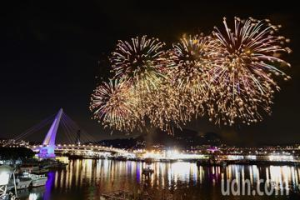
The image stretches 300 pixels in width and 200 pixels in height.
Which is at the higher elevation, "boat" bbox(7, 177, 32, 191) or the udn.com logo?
"boat" bbox(7, 177, 32, 191)

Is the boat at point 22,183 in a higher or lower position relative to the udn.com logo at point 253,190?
higher

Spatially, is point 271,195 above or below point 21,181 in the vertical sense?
below

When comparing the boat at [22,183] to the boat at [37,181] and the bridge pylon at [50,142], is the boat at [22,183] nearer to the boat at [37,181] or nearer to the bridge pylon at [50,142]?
the boat at [37,181]

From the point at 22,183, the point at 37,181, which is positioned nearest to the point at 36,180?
the point at 37,181

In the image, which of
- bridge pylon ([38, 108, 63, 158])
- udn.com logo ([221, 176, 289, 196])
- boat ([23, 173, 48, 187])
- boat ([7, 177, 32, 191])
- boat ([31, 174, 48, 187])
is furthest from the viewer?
bridge pylon ([38, 108, 63, 158])

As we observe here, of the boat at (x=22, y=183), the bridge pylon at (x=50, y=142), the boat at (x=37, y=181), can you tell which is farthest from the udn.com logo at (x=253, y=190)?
the bridge pylon at (x=50, y=142)

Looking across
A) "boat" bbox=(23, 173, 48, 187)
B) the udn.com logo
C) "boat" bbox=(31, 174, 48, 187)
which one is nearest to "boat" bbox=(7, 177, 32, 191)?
"boat" bbox=(23, 173, 48, 187)

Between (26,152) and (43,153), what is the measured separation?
31.2 metres

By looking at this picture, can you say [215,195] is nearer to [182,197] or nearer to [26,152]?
[182,197]

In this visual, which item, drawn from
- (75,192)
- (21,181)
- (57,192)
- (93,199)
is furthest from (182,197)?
(21,181)

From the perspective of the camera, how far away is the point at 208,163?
12575cm

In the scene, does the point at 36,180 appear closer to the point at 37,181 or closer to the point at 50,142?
the point at 37,181

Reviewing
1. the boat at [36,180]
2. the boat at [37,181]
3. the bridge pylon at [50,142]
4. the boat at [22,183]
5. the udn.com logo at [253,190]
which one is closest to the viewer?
the boat at [22,183]

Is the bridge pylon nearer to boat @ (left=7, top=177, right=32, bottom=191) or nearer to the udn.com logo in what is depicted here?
boat @ (left=7, top=177, right=32, bottom=191)
